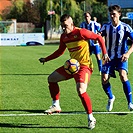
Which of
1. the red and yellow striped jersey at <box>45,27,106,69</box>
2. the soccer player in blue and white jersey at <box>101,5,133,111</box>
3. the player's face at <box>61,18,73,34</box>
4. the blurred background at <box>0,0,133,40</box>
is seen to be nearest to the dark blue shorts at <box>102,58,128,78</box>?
the soccer player in blue and white jersey at <box>101,5,133,111</box>

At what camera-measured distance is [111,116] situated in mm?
7043

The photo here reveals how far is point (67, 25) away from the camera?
653cm

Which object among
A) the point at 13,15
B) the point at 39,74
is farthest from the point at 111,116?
the point at 13,15

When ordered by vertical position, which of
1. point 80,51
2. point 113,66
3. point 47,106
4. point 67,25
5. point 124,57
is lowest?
point 47,106

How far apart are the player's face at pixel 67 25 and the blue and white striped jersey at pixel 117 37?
1209mm

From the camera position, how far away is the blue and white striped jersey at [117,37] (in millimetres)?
7461

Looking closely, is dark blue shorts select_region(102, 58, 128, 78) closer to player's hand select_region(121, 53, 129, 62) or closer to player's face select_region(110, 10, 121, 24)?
player's hand select_region(121, 53, 129, 62)

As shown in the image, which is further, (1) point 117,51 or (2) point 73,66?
(1) point 117,51

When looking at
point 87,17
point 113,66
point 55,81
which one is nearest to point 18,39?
point 87,17

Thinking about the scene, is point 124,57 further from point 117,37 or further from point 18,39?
point 18,39

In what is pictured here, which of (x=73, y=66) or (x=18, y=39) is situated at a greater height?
(x=18, y=39)

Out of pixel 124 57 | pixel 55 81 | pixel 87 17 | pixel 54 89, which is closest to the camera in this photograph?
pixel 55 81

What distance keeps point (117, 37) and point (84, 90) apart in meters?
1.61

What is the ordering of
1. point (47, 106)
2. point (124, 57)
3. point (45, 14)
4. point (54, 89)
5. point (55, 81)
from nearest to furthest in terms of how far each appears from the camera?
point (55, 81) → point (54, 89) → point (124, 57) → point (47, 106) → point (45, 14)
